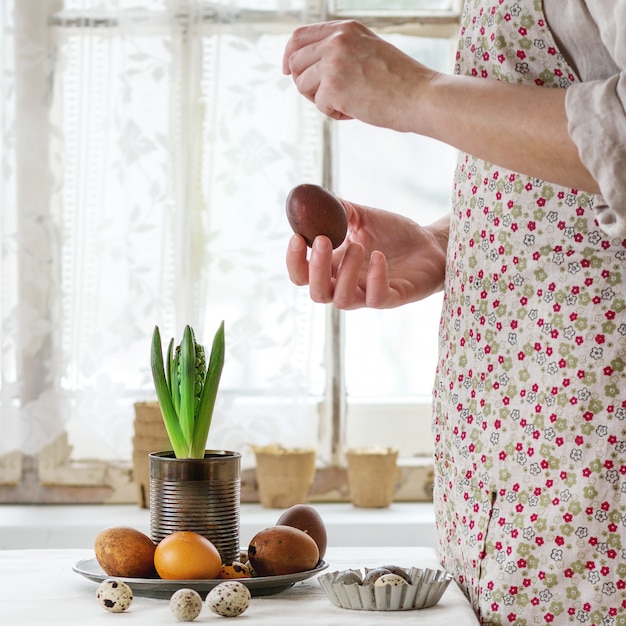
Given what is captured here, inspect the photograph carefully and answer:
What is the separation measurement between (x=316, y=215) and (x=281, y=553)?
1.14ft

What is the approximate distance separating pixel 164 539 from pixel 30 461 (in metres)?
1.66

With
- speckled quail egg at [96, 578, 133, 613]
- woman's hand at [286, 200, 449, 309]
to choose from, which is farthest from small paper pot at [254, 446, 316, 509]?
speckled quail egg at [96, 578, 133, 613]

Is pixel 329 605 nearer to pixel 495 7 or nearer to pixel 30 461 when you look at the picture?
pixel 495 7

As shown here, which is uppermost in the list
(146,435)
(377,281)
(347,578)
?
(377,281)

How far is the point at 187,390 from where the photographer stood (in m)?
1.02

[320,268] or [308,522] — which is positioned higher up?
[320,268]

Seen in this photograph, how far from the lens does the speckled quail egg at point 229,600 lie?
83 centimetres

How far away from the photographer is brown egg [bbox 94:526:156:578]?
920mm

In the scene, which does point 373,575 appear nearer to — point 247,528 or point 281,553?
point 281,553

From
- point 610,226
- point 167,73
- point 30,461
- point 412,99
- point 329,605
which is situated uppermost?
point 167,73

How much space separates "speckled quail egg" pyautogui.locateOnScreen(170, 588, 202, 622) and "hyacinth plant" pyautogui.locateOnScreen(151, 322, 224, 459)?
21 cm

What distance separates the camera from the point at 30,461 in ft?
8.11

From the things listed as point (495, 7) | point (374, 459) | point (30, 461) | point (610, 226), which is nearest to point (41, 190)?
point (30, 461)

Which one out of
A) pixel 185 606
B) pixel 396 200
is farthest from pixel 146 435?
pixel 185 606
